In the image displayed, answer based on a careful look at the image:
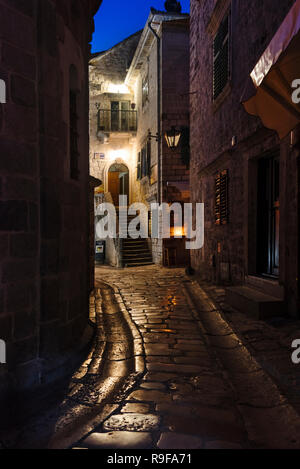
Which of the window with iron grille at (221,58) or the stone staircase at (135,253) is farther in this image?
the stone staircase at (135,253)

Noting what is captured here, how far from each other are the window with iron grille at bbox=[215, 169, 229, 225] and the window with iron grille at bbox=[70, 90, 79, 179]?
193 inches

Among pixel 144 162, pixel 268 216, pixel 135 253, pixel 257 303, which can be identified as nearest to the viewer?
pixel 257 303

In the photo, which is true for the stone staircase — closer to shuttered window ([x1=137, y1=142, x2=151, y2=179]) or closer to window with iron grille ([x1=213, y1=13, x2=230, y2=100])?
shuttered window ([x1=137, y1=142, x2=151, y2=179])

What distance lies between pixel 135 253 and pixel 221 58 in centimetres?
1005

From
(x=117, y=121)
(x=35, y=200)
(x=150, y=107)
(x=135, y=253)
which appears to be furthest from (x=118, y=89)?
(x=35, y=200)

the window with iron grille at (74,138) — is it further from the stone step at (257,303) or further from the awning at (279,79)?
the stone step at (257,303)

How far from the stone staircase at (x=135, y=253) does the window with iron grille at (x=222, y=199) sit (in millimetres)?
6898

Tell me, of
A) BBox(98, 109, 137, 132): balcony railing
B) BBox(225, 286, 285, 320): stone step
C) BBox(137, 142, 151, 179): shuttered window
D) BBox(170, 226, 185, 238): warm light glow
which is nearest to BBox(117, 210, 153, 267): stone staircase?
BBox(170, 226, 185, 238): warm light glow

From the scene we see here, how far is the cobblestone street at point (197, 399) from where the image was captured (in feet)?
8.96

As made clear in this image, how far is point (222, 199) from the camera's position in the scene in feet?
30.5

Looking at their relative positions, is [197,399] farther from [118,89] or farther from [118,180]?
[118,89]

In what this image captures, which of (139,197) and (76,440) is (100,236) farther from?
(76,440)

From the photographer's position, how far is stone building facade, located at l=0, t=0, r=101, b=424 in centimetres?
357

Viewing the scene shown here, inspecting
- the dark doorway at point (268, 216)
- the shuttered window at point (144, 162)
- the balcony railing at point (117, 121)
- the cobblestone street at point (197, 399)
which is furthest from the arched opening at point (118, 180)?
the cobblestone street at point (197, 399)
